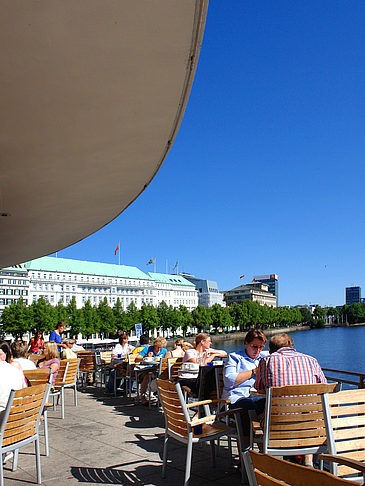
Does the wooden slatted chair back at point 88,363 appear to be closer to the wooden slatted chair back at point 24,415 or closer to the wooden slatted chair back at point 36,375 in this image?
the wooden slatted chair back at point 36,375

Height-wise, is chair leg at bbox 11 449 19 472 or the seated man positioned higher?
the seated man

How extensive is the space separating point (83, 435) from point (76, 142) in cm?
402

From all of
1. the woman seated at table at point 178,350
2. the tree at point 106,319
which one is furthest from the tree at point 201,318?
the woman seated at table at point 178,350

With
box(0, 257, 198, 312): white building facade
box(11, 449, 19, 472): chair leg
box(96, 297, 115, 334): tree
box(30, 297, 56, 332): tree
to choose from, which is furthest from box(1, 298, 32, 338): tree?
box(11, 449, 19, 472): chair leg

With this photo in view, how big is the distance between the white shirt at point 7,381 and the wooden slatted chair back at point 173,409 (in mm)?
1529

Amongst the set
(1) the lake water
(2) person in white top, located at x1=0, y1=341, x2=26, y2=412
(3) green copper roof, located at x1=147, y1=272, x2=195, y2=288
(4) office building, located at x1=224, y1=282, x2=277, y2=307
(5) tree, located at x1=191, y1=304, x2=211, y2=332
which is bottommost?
(1) the lake water

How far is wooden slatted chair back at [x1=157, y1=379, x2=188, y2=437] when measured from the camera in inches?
171

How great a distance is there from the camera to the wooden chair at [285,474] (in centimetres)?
162

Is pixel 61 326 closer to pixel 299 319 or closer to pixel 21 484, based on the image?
pixel 21 484

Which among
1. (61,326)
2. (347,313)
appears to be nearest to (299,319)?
(347,313)

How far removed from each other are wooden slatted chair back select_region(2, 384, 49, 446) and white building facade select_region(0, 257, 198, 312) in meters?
85.0

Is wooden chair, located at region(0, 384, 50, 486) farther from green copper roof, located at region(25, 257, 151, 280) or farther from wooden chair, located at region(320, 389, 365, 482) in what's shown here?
green copper roof, located at region(25, 257, 151, 280)

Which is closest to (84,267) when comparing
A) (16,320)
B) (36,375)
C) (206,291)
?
(16,320)

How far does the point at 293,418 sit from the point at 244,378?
113 cm
